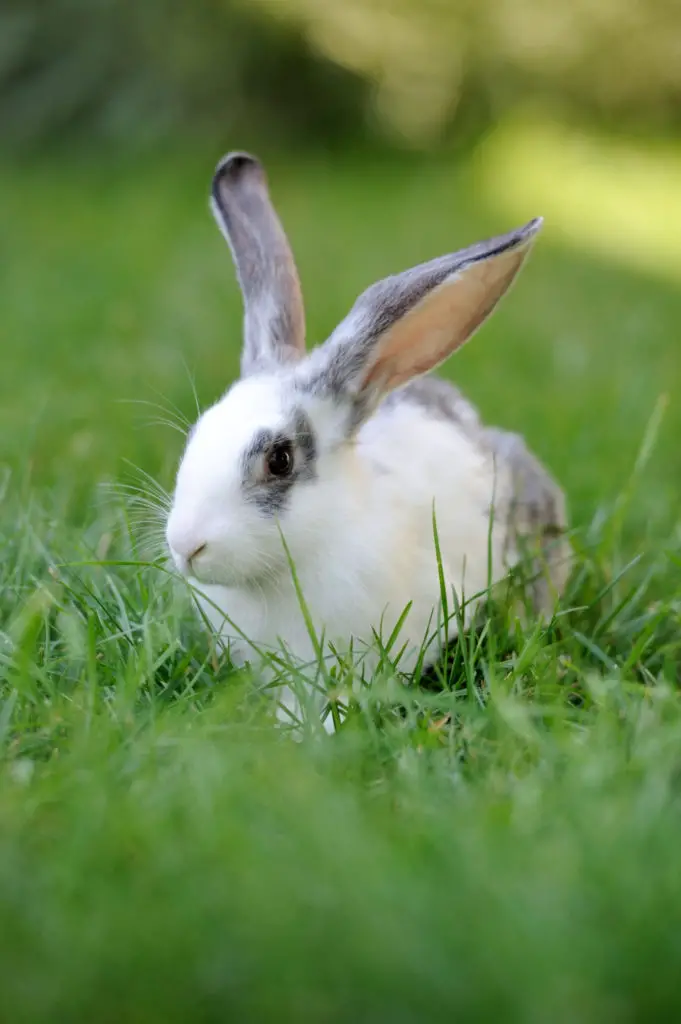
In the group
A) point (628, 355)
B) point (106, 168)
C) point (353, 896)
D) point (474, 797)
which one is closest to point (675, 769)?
point (474, 797)

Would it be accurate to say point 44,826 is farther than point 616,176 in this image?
No

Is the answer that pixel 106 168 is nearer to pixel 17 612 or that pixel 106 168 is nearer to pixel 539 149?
pixel 539 149

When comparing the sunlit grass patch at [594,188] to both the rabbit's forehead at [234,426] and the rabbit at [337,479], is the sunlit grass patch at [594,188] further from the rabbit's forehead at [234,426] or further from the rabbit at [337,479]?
the rabbit's forehead at [234,426]

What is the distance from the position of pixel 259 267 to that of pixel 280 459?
67 centimetres

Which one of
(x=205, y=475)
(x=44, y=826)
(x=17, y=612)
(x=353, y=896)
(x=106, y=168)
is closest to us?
(x=353, y=896)

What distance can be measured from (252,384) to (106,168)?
7197 mm

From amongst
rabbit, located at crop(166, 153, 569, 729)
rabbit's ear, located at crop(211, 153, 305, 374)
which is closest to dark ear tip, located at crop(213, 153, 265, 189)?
rabbit's ear, located at crop(211, 153, 305, 374)

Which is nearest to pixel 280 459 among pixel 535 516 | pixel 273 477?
pixel 273 477

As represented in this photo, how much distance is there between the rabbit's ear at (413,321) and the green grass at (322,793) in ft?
2.00

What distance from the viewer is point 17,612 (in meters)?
2.84

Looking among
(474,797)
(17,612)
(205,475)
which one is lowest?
(17,612)

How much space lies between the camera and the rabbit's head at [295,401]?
2.64 meters

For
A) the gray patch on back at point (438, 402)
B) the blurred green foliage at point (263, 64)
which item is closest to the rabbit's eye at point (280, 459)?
the gray patch on back at point (438, 402)

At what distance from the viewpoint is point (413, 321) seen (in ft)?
9.55
